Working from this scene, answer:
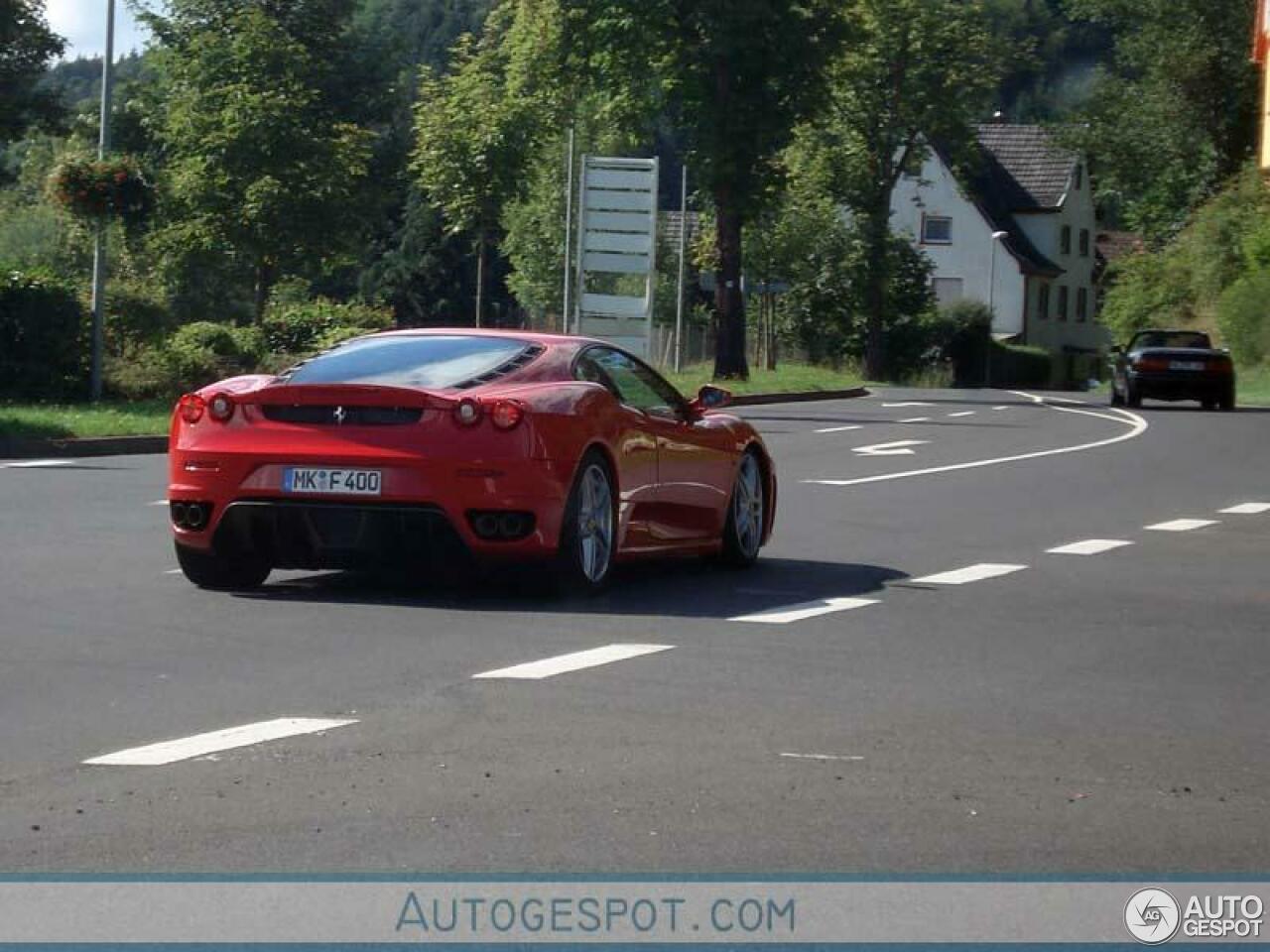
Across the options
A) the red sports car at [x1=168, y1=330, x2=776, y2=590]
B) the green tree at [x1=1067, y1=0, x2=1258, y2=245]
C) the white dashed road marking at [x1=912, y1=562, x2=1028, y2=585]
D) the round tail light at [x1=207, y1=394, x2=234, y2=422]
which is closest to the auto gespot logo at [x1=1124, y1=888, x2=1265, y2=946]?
the red sports car at [x1=168, y1=330, x2=776, y2=590]

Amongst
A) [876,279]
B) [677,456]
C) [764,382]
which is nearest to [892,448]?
[677,456]

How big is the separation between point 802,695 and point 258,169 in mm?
49864

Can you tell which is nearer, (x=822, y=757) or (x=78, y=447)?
(x=822, y=757)

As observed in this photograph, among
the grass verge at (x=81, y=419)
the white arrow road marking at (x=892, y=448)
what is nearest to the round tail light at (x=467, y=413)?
the grass verge at (x=81, y=419)

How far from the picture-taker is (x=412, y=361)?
1152cm

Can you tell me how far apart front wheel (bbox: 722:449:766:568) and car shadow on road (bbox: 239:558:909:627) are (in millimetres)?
108

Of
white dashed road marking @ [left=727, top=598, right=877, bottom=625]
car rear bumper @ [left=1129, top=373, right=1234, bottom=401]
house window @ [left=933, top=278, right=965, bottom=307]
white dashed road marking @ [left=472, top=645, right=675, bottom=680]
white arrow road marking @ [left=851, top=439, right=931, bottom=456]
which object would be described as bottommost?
white dashed road marking @ [left=472, top=645, right=675, bottom=680]

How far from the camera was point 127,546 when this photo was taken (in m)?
13.8

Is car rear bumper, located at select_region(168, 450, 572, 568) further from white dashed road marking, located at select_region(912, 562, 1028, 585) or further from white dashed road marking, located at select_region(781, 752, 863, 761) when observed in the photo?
white dashed road marking, located at select_region(781, 752, 863, 761)

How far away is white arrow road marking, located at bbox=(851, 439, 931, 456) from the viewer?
84.6 ft

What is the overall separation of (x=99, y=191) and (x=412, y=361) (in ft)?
63.5

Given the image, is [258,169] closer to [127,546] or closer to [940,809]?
[127,546]

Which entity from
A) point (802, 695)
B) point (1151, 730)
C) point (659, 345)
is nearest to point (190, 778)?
point (802, 695)

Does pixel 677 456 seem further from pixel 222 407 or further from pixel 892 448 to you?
pixel 892 448
